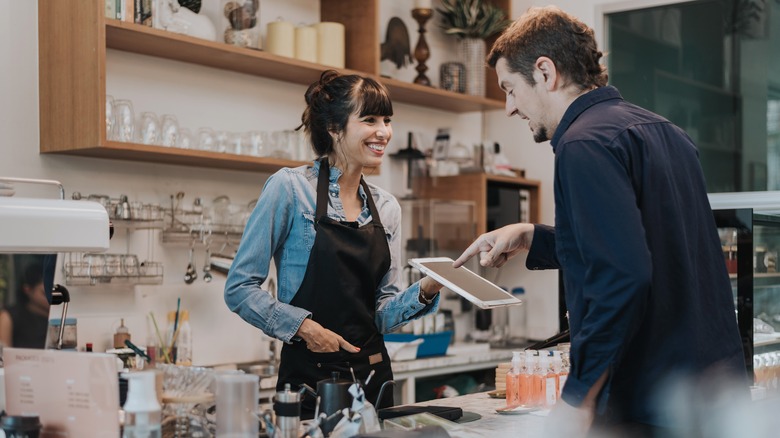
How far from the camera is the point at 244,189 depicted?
411 centimetres

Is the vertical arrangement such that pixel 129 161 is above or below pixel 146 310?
above

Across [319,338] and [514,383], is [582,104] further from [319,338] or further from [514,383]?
[319,338]

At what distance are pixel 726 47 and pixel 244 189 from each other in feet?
8.48

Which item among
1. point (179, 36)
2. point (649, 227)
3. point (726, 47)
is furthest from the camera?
point (726, 47)

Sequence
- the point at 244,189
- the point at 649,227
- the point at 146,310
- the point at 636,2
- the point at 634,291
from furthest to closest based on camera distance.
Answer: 1. the point at 636,2
2. the point at 244,189
3. the point at 146,310
4. the point at 649,227
5. the point at 634,291

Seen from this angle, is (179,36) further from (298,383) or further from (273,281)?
(298,383)

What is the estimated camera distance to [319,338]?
2443 mm

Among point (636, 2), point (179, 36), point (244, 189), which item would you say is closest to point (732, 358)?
point (179, 36)

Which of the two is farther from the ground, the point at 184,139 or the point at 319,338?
the point at 184,139

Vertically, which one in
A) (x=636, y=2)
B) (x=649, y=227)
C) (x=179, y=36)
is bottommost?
(x=649, y=227)

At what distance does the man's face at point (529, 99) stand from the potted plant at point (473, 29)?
3226 millimetres

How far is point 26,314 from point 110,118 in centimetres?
162

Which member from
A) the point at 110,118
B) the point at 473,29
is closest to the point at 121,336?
the point at 110,118

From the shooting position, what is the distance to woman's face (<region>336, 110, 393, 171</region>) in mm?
2689
